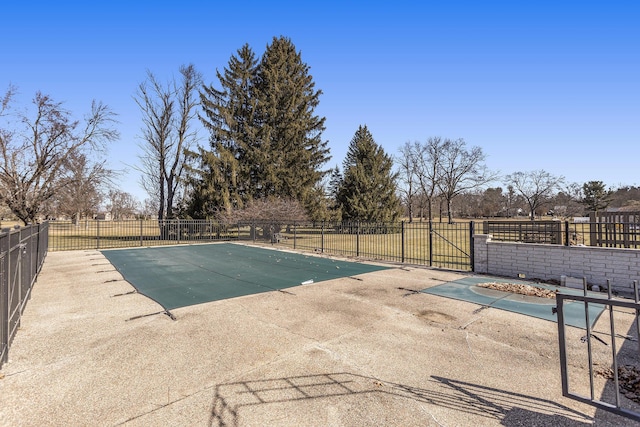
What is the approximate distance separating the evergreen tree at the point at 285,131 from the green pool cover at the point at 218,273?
12221 mm

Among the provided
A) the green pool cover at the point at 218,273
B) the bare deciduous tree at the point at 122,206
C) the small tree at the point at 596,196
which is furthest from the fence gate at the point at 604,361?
the bare deciduous tree at the point at 122,206

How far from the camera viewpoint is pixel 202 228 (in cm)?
2205

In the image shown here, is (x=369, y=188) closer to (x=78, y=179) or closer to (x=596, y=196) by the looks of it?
(x=78, y=179)

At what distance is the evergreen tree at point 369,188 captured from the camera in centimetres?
2733

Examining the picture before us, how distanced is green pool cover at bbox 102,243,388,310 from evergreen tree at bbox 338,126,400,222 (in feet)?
49.6

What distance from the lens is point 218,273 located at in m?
9.37

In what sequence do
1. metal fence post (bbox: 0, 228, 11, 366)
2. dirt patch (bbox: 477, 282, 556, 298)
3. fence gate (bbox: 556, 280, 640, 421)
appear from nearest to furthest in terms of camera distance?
1. fence gate (bbox: 556, 280, 640, 421)
2. metal fence post (bbox: 0, 228, 11, 366)
3. dirt patch (bbox: 477, 282, 556, 298)

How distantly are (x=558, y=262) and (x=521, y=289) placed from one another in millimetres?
1855

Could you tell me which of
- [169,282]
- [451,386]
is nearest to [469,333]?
[451,386]

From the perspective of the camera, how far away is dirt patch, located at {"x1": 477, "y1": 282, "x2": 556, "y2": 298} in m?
6.66

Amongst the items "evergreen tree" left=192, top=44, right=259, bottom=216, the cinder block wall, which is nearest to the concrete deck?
the cinder block wall

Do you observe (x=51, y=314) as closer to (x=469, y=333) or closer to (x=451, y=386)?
(x=451, y=386)

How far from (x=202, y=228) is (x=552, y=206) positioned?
70.0 metres

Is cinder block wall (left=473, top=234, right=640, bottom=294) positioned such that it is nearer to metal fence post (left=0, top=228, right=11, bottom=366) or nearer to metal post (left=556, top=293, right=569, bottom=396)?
metal post (left=556, top=293, right=569, bottom=396)
